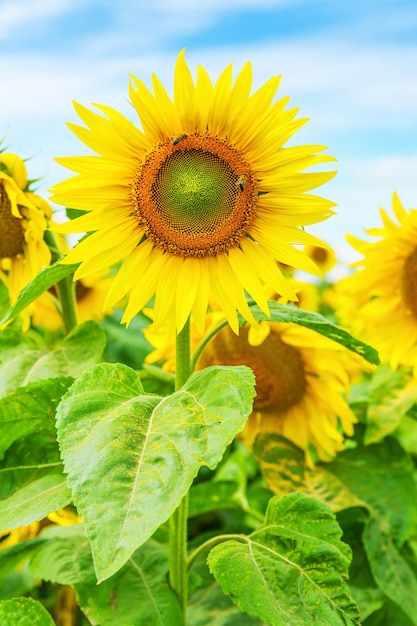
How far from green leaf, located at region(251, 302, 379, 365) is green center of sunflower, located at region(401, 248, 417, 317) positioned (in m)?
0.64

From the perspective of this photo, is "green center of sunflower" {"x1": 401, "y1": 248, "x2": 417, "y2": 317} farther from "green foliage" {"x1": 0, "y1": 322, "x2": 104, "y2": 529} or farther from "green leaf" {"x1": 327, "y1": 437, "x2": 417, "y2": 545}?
"green foliage" {"x1": 0, "y1": 322, "x2": 104, "y2": 529}

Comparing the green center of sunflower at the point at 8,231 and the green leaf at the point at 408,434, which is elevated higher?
the green center of sunflower at the point at 8,231

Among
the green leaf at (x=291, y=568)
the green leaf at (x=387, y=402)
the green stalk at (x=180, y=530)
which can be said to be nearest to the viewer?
the green leaf at (x=291, y=568)

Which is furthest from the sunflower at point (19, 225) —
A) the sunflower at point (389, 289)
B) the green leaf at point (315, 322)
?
the sunflower at point (389, 289)

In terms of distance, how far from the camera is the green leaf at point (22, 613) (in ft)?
3.57

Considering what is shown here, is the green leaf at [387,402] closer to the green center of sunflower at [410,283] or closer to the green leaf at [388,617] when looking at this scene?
the green center of sunflower at [410,283]

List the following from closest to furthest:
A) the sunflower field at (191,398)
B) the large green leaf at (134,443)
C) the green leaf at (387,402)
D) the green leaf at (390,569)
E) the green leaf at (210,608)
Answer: the large green leaf at (134,443) < the sunflower field at (191,398) < the green leaf at (210,608) < the green leaf at (390,569) < the green leaf at (387,402)

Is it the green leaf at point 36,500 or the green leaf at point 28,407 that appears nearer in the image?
the green leaf at point 36,500

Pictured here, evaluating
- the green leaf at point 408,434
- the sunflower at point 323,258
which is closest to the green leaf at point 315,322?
the green leaf at point 408,434

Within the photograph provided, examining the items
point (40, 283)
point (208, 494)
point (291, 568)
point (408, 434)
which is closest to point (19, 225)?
point (40, 283)

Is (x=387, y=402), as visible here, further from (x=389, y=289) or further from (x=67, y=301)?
(x=67, y=301)

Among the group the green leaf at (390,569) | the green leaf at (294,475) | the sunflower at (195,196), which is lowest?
the green leaf at (390,569)

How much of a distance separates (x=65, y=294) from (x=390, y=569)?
0.81m

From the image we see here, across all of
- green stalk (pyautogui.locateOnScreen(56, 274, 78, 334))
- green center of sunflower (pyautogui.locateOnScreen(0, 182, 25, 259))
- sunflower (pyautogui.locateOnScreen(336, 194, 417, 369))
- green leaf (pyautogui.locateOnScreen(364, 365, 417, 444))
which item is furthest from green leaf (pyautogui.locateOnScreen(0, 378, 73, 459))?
sunflower (pyautogui.locateOnScreen(336, 194, 417, 369))
